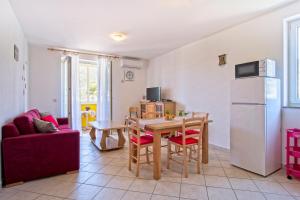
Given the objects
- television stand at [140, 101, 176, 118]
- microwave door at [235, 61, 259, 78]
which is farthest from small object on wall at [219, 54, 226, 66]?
television stand at [140, 101, 176, 118]

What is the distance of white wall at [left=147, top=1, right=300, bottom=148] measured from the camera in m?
2.81

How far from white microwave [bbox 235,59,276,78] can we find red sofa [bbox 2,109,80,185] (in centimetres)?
273

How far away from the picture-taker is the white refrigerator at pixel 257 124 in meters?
2.44

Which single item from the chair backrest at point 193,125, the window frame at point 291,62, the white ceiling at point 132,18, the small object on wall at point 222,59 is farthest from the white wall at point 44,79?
the window frame at point 291,62

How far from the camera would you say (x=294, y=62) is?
266 centimetres

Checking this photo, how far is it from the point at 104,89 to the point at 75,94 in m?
0.86

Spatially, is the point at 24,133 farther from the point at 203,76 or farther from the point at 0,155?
the point at 203,76

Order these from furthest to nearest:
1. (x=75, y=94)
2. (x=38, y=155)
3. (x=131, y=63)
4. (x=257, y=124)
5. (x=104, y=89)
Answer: (x=131, y=63)
(x=104, y=89)
(x=75, y=94)
(x=257, y=124)
(x=38, y=155)

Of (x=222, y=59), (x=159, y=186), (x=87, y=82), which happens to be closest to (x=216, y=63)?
(x=222, y=59)

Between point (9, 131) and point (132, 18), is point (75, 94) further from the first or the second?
point (132, 18)

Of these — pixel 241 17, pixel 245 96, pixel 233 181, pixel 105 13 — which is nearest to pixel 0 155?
pixel 105 13

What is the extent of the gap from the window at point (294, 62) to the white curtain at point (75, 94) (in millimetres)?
4855

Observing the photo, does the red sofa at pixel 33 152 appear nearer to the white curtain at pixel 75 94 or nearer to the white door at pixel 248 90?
the white curtain at pixel 75 94

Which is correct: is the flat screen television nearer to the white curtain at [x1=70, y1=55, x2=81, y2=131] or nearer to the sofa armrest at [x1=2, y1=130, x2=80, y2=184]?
the white curtain at [x1=70, y1=55, x2=81, y2=131]
